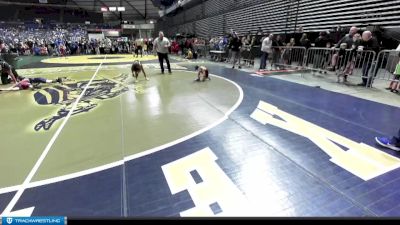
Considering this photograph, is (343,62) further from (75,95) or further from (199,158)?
(75,95)

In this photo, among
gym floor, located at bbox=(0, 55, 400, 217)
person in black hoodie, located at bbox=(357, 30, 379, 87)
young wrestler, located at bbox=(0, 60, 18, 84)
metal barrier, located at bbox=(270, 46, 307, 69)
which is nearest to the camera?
gym floor, located at bbox=(0, 55, 400, 217)

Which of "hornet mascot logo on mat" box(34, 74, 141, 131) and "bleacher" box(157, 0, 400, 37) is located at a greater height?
"bleacher" box(157, 0, 400, 37)

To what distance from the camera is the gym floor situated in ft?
8.07

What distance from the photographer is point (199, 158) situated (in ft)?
11.0

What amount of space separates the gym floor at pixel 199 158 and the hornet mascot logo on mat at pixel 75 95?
78 mm

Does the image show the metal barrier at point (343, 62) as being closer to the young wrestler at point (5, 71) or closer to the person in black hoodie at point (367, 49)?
the person in black hoodie at point (367, 49)

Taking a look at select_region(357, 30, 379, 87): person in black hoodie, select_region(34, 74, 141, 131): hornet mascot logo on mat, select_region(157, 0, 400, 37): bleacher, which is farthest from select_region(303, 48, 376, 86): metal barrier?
select_region(34, 74, 141, 131): hornet mascot logo on mat

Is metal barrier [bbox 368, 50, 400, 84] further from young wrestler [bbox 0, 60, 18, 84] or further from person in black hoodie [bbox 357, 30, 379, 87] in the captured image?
young wrestler [bbox 0, 60, 18, 84]

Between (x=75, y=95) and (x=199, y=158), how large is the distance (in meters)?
5.13

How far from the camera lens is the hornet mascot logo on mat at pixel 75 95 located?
17.5 ft

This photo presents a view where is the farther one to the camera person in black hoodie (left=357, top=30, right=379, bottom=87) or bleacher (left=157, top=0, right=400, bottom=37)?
bleacher (left=157, top=0, right=400, bottom=37)

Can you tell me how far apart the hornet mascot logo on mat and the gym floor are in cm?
8

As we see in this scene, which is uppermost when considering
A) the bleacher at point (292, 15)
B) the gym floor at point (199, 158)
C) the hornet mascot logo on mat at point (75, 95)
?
the bleacher at point (292, 15)

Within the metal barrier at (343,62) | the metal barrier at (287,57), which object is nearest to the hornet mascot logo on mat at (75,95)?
the metal barrier at (343,62)
